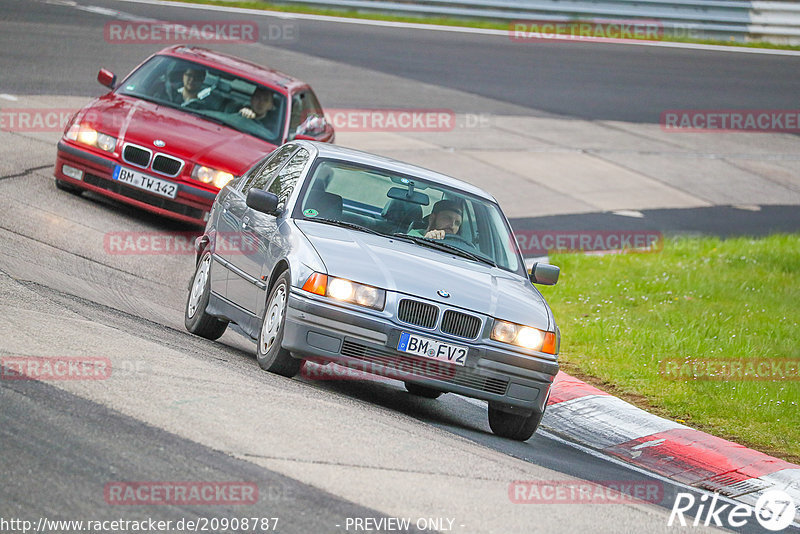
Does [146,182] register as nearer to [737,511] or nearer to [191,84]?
[191,84]

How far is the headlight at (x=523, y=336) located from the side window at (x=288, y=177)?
6.20 feet

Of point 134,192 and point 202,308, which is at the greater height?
point 202,308

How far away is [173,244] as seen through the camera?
41.1 ft

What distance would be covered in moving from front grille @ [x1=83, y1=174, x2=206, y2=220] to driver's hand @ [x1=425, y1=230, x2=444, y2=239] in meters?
4.63

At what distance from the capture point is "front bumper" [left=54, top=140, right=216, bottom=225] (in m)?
12.4

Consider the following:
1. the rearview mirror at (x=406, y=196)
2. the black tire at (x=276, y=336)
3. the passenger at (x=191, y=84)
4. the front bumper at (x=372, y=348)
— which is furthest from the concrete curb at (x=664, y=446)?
the passenger at (x=191, y=84)

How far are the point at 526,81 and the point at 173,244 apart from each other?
1624cm

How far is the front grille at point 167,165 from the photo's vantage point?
1248 centimetres

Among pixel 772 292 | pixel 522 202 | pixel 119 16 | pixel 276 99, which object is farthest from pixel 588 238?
pixel 119 16

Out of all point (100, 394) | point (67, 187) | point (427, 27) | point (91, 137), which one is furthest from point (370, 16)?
point (100, 394)

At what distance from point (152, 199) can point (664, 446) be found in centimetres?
631

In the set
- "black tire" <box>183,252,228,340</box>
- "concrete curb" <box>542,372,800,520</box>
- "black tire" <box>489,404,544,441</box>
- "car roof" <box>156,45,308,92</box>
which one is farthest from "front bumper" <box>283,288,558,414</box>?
"car roof" <box>156,45,308,92</box>

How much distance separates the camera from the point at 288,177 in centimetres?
875

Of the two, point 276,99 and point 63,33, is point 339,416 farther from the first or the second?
point 63,33
